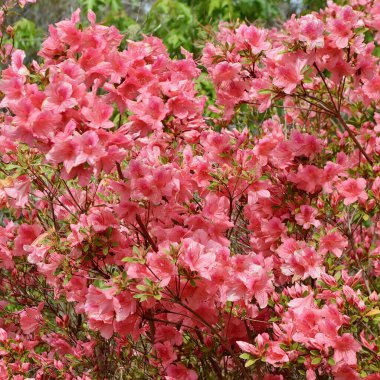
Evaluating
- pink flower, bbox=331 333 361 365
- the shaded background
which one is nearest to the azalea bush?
pink flower, bbox=331 333 361 365

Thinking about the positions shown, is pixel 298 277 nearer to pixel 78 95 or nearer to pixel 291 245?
pixel 291 245

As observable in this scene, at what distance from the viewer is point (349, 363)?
188 cm

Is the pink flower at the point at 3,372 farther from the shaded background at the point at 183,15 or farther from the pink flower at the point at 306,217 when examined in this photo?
the shaded background at the point at 183,15

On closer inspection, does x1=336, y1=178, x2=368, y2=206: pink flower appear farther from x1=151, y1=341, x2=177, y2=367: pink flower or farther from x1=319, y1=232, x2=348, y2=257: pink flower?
x1=151, y1=341, x2=177, y2=367: pink flower

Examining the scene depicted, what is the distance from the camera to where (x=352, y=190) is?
2.56 meters

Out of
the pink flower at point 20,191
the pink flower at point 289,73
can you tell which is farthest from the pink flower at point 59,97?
the pink flower at point 289,73

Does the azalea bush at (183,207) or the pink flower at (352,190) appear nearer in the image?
the azalea bush at (183,207)

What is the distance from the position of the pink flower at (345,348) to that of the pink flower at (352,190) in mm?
749

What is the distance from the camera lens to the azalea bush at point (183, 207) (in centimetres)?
189

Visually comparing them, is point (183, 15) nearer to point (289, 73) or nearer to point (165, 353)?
point (289, 73)

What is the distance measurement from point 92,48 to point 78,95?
253 mm

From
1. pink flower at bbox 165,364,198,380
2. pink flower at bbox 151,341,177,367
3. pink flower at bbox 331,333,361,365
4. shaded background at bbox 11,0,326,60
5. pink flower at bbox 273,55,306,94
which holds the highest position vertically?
pink flower at bbox 273,55,306,94

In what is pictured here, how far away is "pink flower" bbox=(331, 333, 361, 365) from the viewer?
1.88m

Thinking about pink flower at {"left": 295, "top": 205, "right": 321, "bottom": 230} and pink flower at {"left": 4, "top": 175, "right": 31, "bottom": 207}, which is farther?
pink flower at {"left": 295, "top": 205, "right": 321, "bottom": 230}
